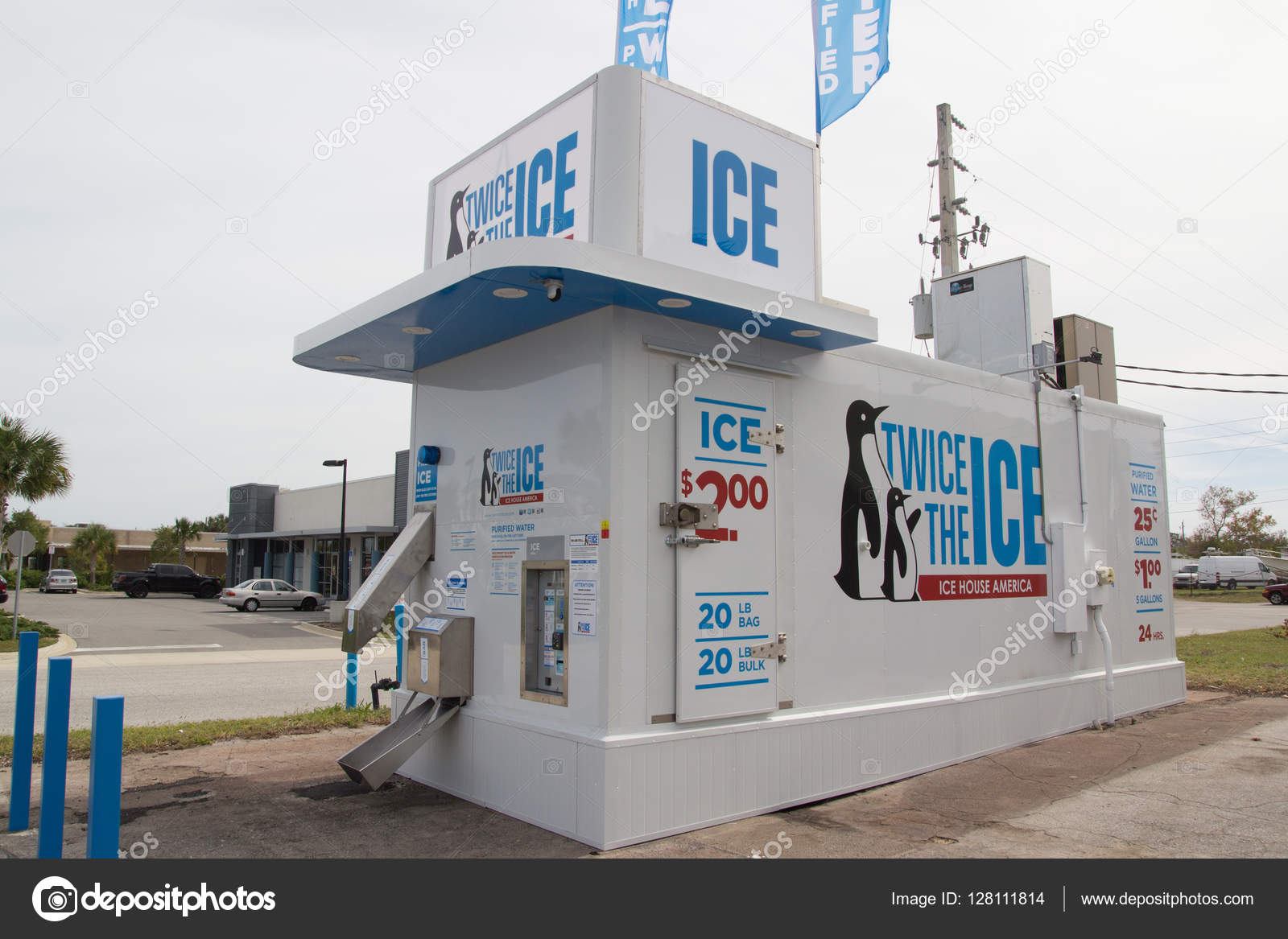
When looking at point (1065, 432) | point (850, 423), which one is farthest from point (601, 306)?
point (1065, 432)

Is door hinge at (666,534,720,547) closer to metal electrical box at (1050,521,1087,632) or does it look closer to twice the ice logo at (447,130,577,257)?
twice the ice logo at (447,130,577,257)

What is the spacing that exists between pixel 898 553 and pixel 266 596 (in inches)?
1247

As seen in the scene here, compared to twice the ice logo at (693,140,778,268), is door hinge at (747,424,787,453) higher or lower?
lower

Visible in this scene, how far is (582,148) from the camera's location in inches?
229

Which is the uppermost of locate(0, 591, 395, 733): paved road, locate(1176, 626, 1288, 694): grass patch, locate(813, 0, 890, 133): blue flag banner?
locate(813, 0, 890, 133): blue flag banner

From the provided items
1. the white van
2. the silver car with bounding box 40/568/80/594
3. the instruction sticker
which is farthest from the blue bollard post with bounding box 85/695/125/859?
the white van

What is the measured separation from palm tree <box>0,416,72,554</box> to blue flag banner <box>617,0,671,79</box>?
74.9 feet

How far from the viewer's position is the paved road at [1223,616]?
24.5 meters

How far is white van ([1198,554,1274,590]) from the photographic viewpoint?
48.6 metres

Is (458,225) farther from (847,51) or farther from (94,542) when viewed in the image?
(94,542)
